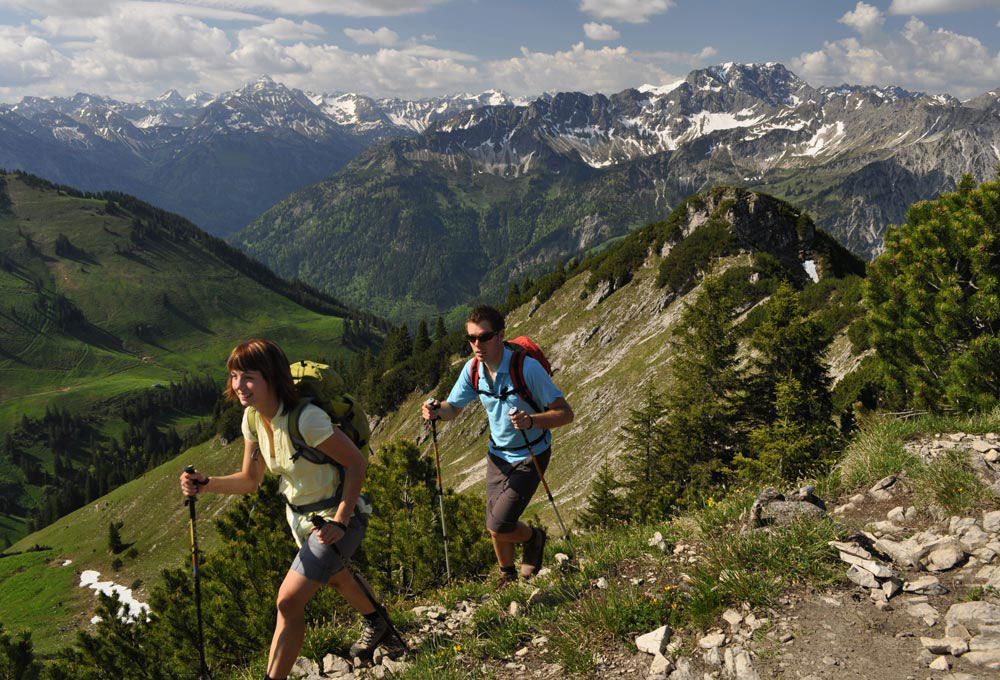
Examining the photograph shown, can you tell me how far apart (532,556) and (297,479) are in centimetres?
385

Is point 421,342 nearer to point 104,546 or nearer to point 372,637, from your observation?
point 104,546

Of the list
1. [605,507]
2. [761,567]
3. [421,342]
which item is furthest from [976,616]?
[421,342]

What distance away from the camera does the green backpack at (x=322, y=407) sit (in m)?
5.39

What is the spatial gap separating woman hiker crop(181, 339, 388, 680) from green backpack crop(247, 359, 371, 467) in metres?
0.08

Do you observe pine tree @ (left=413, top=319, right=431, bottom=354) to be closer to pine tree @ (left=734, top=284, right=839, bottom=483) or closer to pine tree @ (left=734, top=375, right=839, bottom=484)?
pine tree @ (left=734, top=284, right=839, bottom=483)

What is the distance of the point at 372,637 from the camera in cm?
647

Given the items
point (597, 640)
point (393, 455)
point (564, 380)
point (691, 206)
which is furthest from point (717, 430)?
point (691, 206)

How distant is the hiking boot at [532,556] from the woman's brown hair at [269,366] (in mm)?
4289

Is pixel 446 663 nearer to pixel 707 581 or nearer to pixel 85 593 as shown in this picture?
pixel 707 581

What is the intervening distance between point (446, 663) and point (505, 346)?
12.3 ft

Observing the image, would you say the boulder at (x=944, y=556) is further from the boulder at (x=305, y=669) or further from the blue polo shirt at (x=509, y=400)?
the boulder at (x=305, y=669)

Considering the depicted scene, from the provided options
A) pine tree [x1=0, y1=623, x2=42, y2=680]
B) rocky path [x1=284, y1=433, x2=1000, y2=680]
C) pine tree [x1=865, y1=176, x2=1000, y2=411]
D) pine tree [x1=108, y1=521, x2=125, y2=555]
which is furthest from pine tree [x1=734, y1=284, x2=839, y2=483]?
pine tree [x1=108, y1=521, x2=125, y2=555]

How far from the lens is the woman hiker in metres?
5.30

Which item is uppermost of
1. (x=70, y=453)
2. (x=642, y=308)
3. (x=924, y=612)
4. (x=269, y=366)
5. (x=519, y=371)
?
(x=269, y=366)
